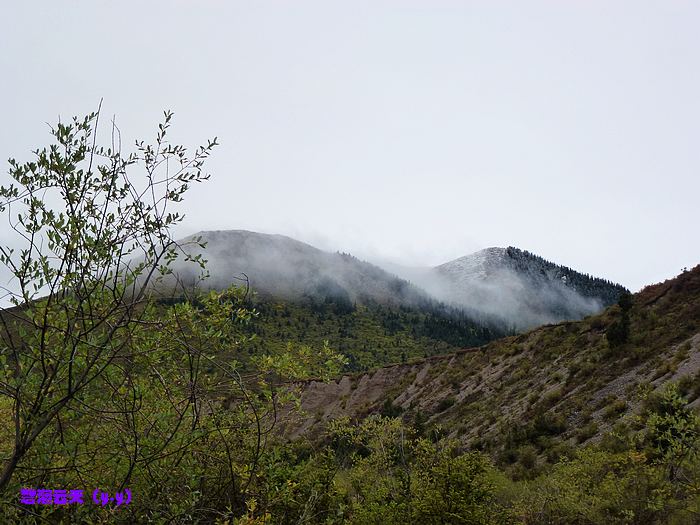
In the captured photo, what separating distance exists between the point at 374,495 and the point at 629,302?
23.3 meters

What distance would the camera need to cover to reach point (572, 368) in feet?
77.5

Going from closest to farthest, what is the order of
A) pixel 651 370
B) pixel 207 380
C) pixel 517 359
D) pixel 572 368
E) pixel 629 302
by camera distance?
1. pixel 207 380
2. pixel 651 370
3. pixel 572 368
4. pixel 629 302
5. pixel 517 359

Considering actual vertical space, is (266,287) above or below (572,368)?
above

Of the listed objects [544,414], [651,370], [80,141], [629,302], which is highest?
[80,141]

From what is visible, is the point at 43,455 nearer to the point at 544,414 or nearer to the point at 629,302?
the point at 544,414

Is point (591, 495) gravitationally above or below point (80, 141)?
below

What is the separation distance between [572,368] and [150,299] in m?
24.3

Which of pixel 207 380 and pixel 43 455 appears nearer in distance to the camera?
pixel 43 455

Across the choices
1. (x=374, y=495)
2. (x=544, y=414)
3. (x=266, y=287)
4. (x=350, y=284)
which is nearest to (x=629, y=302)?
(x=544, y=414)

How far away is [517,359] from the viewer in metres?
29.1

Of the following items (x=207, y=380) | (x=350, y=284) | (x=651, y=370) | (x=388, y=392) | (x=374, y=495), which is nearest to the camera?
(x=207, y=380)

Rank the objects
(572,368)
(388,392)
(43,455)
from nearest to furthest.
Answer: (43,455) → (572,368) → (388,392)

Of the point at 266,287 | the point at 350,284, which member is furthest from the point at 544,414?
the point at 350,284

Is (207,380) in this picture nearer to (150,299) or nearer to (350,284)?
Result: (150,299)
